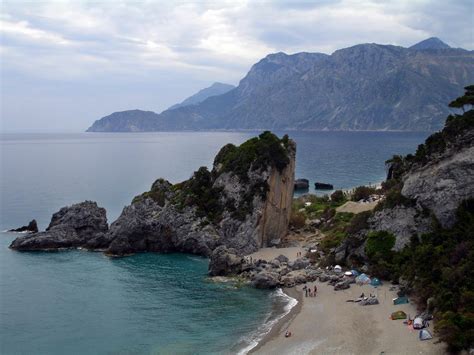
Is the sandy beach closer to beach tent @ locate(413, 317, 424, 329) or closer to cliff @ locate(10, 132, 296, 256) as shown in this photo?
beach tent @ locate(413, 317, 424, 329)

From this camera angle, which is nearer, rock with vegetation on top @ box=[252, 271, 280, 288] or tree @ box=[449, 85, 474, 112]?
rock with vegetation on top @ box=[252, 271, 280, 288]

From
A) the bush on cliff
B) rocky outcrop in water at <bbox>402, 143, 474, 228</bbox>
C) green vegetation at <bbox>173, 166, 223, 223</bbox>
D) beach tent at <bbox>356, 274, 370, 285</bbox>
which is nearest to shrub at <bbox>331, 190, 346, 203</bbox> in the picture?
green vegetation at <bbox>173, 166, 223, 223</bbox>

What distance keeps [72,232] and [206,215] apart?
1979 centimetres

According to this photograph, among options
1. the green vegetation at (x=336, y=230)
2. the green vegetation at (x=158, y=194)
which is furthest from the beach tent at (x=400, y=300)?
the green vegetation at (x=158, y=194)

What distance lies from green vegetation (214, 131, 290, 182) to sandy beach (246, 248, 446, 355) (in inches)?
957

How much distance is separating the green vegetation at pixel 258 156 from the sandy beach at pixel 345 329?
24318 millimetres

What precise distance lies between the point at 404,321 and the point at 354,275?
11931mm

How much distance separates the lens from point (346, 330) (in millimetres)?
40031

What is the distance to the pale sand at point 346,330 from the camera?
36.3m

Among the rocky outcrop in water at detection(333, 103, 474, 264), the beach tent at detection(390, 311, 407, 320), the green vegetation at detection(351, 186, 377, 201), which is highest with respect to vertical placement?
the rocky outcrop in water at detection(333, 103, 474, 264)

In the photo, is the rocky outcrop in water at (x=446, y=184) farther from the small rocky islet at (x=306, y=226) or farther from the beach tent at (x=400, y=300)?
the beach tent at (x=400, y=300)

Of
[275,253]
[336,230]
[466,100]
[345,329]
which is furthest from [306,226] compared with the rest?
[345,329]

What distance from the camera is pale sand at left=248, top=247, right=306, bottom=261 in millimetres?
62316

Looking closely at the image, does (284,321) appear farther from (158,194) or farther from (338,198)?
(338,198)
